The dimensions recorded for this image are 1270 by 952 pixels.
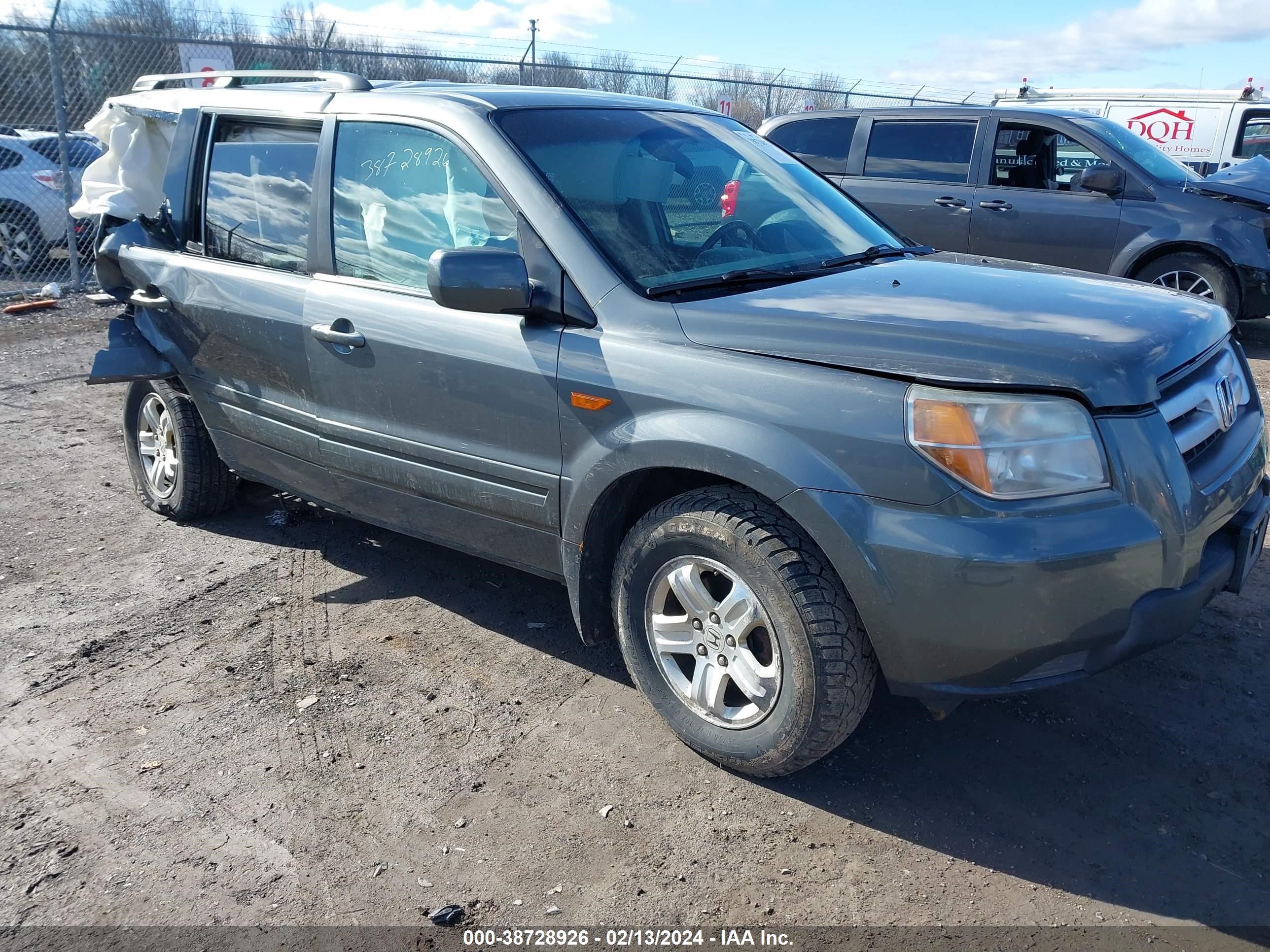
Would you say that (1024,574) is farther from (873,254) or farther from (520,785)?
(873,254)

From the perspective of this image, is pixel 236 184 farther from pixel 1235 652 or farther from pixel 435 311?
pixel 1235 652

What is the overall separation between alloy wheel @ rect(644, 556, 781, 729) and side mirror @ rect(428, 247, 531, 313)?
36.0 inches

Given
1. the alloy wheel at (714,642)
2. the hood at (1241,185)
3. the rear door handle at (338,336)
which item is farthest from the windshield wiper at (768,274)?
the hood at (1241,185)

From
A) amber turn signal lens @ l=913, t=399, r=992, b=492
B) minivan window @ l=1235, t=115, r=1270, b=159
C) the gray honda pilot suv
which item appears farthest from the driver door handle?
minivan window @ l=1235, t=115, r=1270, b=159

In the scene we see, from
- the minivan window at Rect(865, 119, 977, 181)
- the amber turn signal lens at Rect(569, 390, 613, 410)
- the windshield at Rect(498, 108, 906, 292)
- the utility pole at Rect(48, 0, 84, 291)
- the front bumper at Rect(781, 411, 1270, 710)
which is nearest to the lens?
the front bumper at Rect(781, 411, 1270, 710)

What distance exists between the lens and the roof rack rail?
3.93 m

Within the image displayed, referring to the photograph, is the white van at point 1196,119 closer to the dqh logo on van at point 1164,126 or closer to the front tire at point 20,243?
the dqh logo on van at point 1164,126

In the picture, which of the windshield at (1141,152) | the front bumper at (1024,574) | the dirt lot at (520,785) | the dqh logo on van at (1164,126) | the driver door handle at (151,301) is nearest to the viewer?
the front bumper at (1024,574)

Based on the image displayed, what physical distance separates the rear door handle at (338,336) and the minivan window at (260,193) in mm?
329

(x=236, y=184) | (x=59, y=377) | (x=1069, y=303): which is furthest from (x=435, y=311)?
(x=59, y=377)

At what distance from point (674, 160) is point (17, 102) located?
1271 cm

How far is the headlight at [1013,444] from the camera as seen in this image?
2.45 metres

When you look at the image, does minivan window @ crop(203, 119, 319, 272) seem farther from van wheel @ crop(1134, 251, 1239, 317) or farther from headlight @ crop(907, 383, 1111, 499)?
van wheel @ crop(1134, 251, 1239, 317)

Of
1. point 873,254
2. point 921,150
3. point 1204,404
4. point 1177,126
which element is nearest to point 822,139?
point 921,150
